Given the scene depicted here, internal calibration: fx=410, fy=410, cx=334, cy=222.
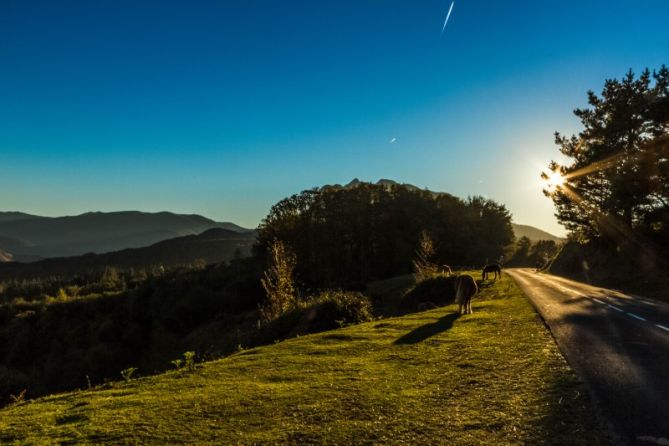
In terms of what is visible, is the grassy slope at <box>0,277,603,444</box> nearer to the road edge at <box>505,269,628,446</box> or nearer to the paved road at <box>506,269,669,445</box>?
the road edge at <box>505,269,628,446</box>

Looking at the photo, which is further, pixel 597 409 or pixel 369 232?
pixel 369 232

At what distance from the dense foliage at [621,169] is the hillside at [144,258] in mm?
60050

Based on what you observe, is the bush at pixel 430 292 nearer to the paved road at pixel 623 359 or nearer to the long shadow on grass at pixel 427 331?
the paved road at pixel 623 359

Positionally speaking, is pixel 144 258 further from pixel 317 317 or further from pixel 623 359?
pixel 623 359

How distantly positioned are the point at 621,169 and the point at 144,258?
112778mm

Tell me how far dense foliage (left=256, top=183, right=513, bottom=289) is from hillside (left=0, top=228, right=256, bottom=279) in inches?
580

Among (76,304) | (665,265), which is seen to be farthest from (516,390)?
(76,304)

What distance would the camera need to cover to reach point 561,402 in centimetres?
621

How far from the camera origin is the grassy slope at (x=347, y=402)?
17.5ft

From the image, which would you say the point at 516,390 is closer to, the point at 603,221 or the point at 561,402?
the point at 561,402

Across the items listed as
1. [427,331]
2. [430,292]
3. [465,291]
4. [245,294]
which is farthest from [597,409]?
[245,294]

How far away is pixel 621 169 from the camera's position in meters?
30.7

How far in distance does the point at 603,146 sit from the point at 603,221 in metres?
6.43

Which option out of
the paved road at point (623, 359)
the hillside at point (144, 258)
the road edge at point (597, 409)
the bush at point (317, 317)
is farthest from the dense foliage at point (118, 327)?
the road edge at point (597, 409)
